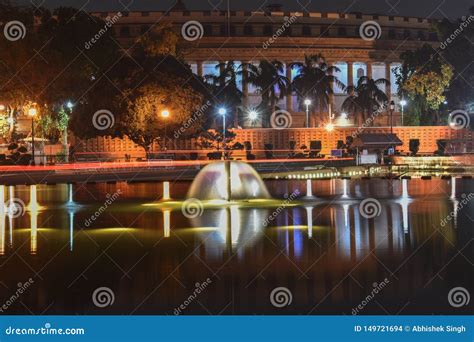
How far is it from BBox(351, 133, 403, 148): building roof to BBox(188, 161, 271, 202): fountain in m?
40.8

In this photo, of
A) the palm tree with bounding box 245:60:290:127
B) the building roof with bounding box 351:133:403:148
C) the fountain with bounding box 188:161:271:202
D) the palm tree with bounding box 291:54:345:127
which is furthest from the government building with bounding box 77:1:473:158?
the fountain with bounding box 188:161:271:202

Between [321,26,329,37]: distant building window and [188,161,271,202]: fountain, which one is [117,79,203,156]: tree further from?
[321,26,329,37]: distant building window

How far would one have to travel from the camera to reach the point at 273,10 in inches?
4291

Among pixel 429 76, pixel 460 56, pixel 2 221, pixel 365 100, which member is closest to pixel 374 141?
pixel 429 76

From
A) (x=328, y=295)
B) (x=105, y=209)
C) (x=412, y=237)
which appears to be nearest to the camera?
(x=328, y=295)

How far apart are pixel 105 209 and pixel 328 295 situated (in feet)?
45.5

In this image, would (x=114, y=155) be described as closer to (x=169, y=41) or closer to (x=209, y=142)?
(x=209, y=142)

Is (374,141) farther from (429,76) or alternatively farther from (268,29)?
(268,29)

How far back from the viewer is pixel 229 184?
94.0ft

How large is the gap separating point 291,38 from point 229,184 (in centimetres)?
7525

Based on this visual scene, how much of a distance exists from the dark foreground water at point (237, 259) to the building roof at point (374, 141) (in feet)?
146

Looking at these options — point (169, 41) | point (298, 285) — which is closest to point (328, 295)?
point (298, 285)

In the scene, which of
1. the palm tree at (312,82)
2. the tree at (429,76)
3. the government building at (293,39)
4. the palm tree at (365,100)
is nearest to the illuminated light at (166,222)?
the tree at (429,76)

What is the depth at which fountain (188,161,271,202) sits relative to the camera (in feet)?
93.5
